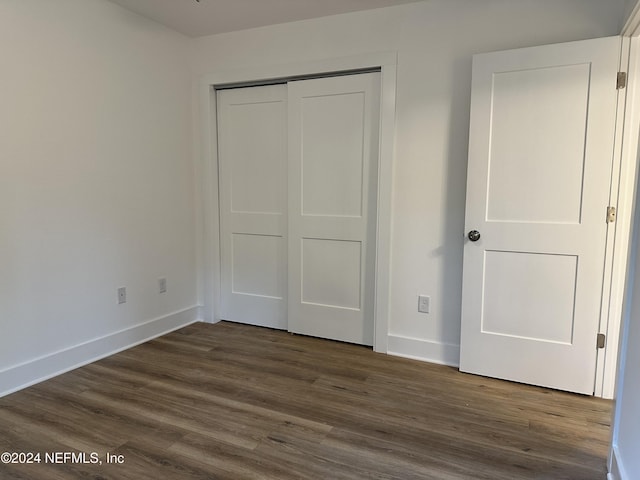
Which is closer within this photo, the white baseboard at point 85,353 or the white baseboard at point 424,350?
the white baseboard at point 85,353

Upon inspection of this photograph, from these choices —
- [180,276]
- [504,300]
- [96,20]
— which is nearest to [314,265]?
[180,276]

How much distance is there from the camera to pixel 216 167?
Answer: 11.7 feet

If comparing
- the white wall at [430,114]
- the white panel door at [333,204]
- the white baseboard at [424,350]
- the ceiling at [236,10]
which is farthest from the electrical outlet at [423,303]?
the ceiling at [236,10]

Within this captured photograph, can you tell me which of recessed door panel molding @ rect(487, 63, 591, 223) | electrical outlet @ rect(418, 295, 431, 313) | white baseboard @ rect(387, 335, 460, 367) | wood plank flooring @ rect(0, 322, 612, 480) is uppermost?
recessed door panel molding @ rect(487, 63, 591, 223)

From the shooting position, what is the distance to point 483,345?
2.59 m

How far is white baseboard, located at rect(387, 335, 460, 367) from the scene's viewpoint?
2781 mm

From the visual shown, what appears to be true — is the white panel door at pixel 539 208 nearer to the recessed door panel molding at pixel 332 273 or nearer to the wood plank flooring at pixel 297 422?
the wood plank flooring at pixel 297 422

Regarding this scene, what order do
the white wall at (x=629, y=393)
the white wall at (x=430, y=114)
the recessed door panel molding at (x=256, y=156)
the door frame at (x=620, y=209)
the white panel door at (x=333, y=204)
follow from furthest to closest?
the recessed door panel molding at (x=256, y=156) → the white panel door at (x=333, y=204) → the white wall at (x=430, y=114) → the door frame at (x=620, y=209) → the white wall at (x=629, y=393)

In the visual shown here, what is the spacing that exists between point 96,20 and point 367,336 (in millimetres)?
2903

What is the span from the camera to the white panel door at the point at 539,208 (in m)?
2.24

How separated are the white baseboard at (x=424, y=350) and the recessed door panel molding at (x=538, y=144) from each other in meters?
0.96

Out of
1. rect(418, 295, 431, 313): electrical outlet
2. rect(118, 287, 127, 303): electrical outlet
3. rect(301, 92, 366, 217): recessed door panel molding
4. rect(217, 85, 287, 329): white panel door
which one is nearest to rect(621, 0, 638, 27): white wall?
rect(301, 92, 366, 217): recessed door panel molding

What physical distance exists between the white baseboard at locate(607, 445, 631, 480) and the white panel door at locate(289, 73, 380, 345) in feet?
5.43

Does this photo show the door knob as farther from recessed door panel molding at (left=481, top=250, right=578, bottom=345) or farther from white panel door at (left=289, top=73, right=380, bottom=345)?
white panel door at (left=289, top=73, right=380, bottom=345)
